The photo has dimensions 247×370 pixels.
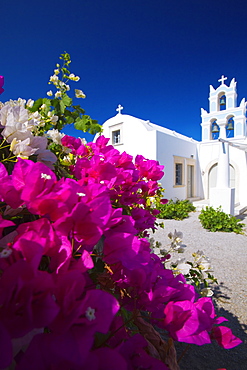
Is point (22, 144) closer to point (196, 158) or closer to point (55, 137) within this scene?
point (55, 137)

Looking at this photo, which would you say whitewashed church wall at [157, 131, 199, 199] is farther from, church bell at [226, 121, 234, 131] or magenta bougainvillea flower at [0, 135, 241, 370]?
magenta bougainvillea flower at [0, 135, 241, 370]

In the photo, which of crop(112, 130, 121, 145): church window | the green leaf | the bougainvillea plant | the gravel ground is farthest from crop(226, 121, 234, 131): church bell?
the bougainvillea plant

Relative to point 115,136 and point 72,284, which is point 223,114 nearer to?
point 115,136

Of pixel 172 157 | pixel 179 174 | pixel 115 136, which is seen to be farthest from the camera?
pixel 179 174

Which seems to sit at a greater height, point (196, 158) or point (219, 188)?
point (196, 158)

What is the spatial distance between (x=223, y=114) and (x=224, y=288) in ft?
34.6

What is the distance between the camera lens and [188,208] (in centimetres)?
997

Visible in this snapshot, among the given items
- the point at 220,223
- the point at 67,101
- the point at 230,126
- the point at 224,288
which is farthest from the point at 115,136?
the point at 67,101

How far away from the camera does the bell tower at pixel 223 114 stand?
37.2 feet

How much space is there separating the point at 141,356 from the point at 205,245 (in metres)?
5.32

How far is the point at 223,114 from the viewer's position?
38.3 ft

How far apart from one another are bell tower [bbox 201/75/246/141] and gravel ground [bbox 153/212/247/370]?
6377mm

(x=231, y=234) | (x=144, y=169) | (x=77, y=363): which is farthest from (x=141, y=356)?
(x=231, y=234)

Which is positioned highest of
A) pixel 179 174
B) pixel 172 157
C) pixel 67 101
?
pixel 172 157
